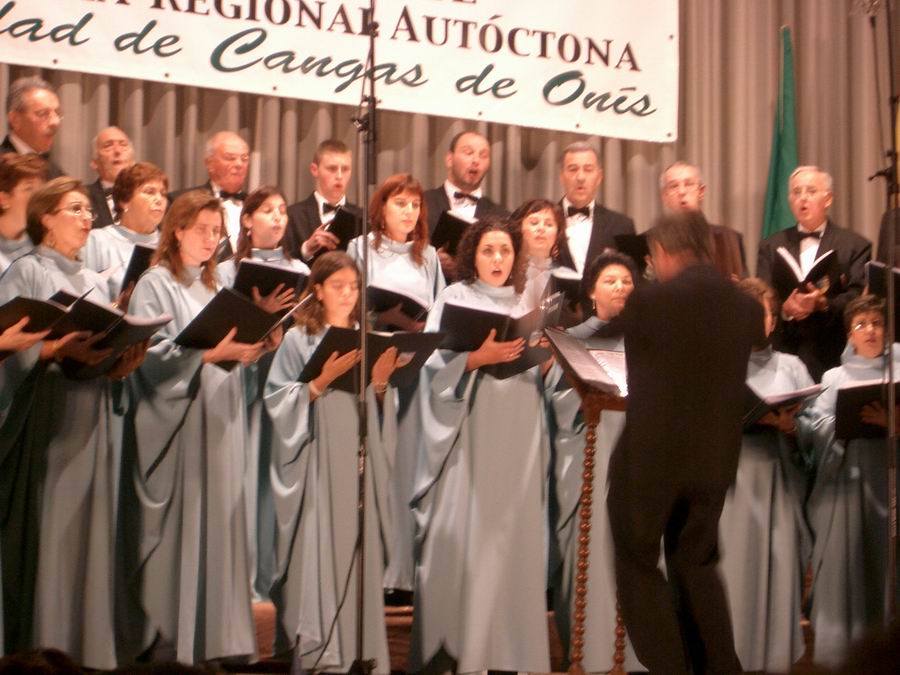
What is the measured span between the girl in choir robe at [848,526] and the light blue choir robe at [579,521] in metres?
0.84

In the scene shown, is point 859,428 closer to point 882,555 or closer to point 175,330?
point 882,555

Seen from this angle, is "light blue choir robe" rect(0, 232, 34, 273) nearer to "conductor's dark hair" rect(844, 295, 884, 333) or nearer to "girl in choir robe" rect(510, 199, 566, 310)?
"girl in choir robe" rect(510, 199, 566, 310)

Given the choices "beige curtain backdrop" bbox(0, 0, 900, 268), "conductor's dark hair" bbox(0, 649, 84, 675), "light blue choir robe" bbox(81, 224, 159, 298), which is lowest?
"conductor's dark hair" bbox(0, 649, 84, 675)

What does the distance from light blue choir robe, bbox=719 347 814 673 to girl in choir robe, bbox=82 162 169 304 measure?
2.39 m

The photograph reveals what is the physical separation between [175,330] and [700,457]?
195 cm

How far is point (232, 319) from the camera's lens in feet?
13.9

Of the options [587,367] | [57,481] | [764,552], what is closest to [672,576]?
[587,367]

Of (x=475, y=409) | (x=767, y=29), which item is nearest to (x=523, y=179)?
(x=767, y=29)

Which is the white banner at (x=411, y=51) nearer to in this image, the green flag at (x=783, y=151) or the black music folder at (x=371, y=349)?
the green flag at (x=783, y=151)

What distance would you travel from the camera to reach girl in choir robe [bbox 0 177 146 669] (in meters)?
4.23

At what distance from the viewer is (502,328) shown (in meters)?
4.59

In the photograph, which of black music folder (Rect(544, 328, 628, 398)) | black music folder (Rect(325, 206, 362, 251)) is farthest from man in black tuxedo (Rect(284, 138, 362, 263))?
black music folder (Rect(544, 328, 628, 398))

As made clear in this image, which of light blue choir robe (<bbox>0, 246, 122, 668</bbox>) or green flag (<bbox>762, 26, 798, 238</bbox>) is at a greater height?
green flag (<bbox>762, 26, 798, 238</bbox>)

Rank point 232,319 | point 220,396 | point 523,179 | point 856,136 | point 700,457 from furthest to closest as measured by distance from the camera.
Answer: point 856,136 < point 523,179 < point 220,396 < point 232,319 < point 700,457
